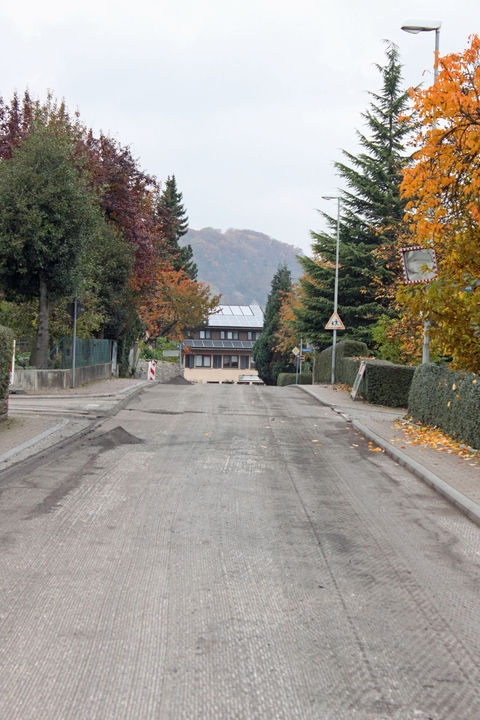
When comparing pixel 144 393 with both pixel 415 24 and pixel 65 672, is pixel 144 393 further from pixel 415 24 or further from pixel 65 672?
pixel 65 672

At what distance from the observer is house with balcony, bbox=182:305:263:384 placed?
88.4 m

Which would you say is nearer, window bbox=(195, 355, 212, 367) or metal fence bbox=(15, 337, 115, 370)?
metal fence bbox=(15, 337, 115, 370)

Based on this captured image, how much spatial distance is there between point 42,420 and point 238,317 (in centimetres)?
8263

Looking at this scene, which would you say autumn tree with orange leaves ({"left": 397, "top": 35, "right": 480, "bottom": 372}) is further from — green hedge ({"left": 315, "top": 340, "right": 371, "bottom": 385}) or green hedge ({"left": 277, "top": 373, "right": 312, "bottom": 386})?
green hedge ({"left": 277, "top": 373, "right": 312, "bottom": 386})

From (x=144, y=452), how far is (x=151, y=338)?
44228 mm

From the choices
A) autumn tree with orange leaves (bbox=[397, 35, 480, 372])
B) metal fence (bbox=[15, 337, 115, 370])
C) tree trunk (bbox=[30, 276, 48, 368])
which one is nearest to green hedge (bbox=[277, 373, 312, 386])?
metal fence (bbox=[15, 337, 115, 370])

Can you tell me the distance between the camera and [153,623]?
4070 mm

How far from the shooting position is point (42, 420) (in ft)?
43.1

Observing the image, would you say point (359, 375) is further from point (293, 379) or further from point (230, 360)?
point (230, 360)

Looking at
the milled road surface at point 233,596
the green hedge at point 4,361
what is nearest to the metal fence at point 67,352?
the green hedge at point 4,361

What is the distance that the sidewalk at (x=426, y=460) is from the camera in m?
7.67

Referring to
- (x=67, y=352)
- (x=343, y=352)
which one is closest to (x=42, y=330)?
(x=67, y=352)

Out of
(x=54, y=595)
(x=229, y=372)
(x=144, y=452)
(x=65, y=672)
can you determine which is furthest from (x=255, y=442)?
(x=229, y=372)

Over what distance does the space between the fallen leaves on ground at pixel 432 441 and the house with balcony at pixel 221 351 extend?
7215 centimetres
